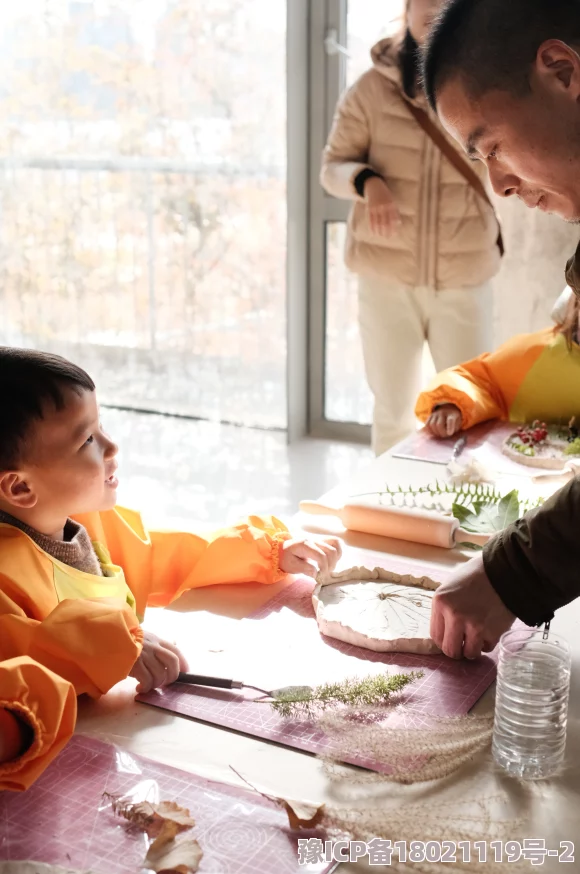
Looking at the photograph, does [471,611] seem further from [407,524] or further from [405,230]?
[405,230]

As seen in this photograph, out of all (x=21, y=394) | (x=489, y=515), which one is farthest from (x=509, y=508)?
(x=21, y=394)

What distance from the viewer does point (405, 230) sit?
9.89 ft

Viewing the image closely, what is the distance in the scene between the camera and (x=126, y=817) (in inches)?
35.2

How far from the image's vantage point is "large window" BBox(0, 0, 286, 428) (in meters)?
4.12

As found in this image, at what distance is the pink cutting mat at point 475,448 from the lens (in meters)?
1.94

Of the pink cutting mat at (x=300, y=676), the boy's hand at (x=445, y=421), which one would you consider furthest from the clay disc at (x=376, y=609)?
the boy's hand at (x=445, y=421)

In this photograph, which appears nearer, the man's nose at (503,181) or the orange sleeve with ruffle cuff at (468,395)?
the man's nose at (503,181)

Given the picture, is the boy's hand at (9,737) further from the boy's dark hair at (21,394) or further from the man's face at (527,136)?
the man's face at (527,136)

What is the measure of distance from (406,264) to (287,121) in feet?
4.11

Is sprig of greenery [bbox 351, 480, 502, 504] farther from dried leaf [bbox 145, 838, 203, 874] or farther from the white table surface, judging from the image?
dried leaf [bbox 145, 838, 203, 874]

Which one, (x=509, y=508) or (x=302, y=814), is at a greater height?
(x=302, y=814)

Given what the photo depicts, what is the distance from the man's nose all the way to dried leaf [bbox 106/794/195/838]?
2.53 feet

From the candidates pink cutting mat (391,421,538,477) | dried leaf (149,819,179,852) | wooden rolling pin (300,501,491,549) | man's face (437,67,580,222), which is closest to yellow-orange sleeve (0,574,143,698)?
dried leaf (149,819,179,852)

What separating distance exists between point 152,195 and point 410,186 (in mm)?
1811
